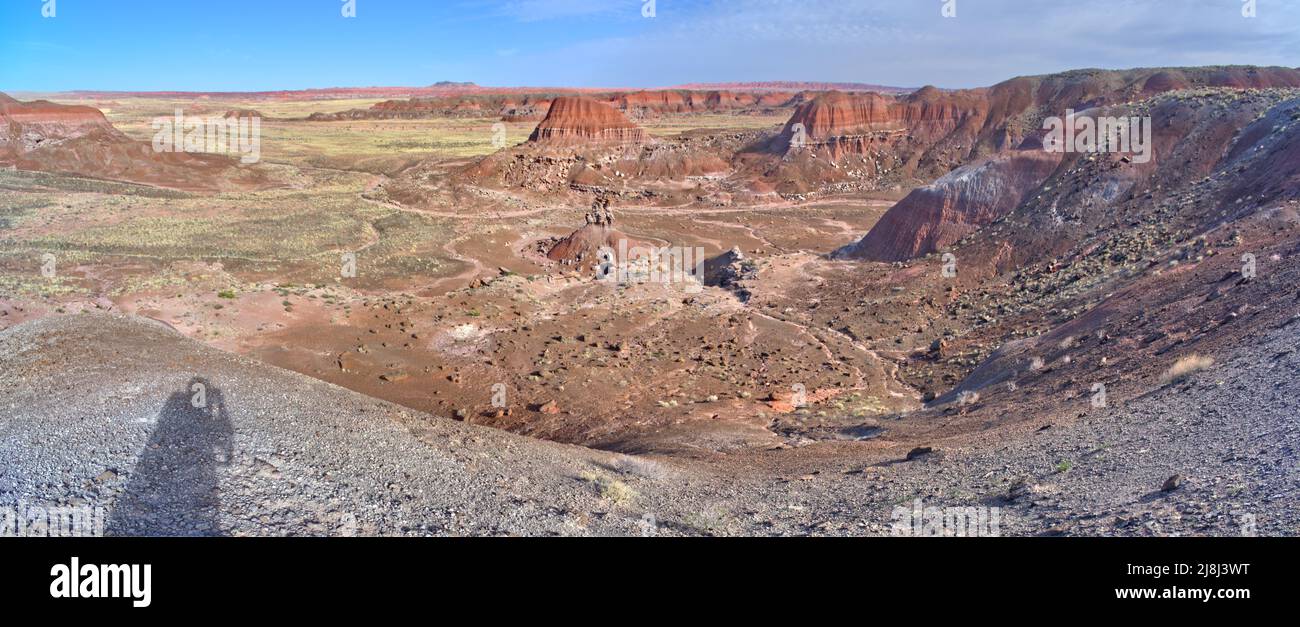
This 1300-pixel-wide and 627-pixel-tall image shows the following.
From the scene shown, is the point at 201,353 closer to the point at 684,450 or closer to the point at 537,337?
the point at 684,450

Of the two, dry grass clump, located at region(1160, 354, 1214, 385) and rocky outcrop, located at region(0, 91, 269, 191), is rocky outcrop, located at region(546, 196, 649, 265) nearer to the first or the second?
dry grass clump, located at region(1160, 354, 1214, 385)

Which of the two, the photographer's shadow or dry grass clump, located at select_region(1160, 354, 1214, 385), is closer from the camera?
the photographer's shadow

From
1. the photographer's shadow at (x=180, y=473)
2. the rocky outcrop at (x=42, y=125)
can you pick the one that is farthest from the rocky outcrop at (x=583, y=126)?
the photographer's shadow at (x=180, y=473)

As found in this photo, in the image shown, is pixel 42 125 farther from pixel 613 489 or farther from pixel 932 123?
pixel 932 123

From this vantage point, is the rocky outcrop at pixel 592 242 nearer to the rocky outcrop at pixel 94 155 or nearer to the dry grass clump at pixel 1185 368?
the dry grass clump at pixel 1185 368

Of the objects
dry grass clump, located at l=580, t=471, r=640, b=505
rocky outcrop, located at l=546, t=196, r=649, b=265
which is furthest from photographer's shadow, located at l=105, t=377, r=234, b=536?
rocky outcrop, located at l=546, t=196, r=649, b=265
